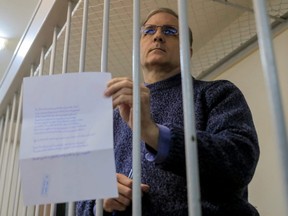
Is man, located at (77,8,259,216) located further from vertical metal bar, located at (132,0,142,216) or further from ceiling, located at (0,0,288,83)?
ceiling, located at (0,0,288,83)

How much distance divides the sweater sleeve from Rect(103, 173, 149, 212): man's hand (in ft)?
0.33

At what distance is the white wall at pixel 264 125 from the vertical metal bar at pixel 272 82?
110cm

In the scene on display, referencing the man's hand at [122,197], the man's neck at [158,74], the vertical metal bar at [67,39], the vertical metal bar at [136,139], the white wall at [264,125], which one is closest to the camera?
the vertical metal bar at [136,139]

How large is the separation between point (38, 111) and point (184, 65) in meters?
0.22

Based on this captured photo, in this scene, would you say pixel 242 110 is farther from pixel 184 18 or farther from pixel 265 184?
pixel 265 184

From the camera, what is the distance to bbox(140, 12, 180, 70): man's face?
962 millimetres

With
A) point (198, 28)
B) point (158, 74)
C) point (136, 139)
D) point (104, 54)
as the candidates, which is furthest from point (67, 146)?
point (198, 28)

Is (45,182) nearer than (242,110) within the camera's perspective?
Yes

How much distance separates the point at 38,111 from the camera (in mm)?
513

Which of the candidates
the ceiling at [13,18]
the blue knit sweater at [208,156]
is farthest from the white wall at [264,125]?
the ceiling at [13,18]

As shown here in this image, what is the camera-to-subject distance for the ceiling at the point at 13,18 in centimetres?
217

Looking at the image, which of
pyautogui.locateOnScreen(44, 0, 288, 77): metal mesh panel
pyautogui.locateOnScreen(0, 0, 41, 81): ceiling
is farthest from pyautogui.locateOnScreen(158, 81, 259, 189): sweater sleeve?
pyautogui.locateOnScreen(0, 0, 41, 81): ceiling

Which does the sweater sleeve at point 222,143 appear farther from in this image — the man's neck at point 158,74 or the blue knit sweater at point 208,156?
the man's neck at point 158,74

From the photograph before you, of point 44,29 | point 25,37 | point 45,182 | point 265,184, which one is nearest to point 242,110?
point 45,182
